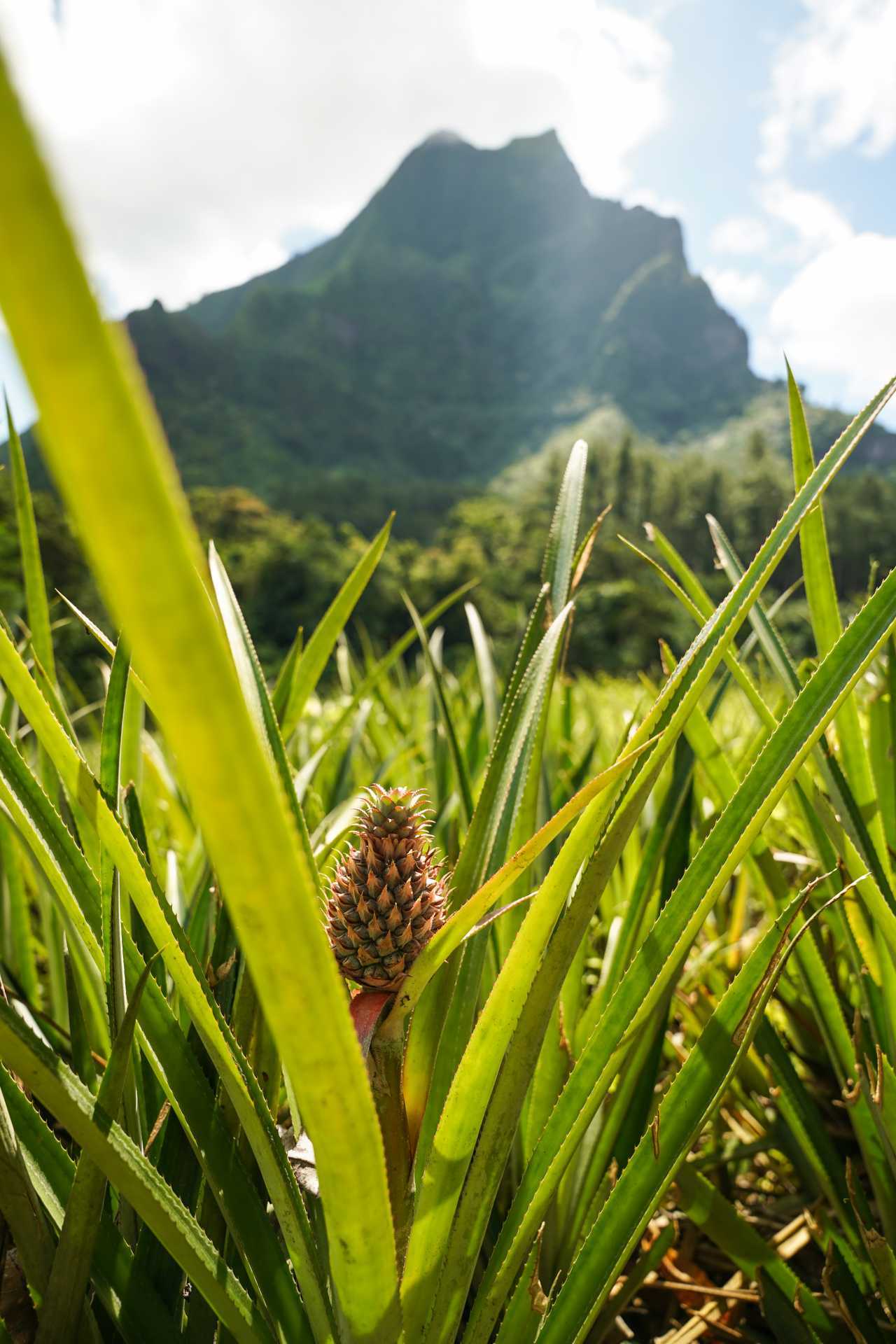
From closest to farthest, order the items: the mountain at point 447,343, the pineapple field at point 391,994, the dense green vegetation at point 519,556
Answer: the pineapple field at point 391,994 → the dense green vegetation at point 519,556 → the mountain at point 447,343

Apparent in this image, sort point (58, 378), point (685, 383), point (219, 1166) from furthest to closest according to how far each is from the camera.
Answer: point (685, 383)
point (219, 1166)
point (58, 378)

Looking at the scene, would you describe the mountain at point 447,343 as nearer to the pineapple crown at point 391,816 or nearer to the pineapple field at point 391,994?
the pineapple field at point 391,994

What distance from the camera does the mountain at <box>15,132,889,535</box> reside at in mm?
43812

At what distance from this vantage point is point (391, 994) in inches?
11.9

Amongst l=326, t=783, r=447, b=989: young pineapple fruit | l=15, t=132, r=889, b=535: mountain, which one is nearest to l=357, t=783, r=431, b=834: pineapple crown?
l=326, t=783, r=447, b=989: young pineapple fruit

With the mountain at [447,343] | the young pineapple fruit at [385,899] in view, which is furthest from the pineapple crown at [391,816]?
the mountain at [447,343]

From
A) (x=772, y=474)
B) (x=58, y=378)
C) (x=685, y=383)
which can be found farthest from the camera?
(x=685, y=383)

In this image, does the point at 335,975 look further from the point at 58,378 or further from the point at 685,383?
the point at 685,383

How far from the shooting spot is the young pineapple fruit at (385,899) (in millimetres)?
298

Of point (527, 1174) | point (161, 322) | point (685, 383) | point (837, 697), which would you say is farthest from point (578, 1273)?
point (685, 383)

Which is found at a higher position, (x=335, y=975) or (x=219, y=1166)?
(x=335, y=975)

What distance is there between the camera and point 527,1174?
0.34 meters

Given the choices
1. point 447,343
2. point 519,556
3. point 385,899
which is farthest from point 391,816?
point 447,343

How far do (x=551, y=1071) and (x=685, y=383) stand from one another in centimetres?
6293
